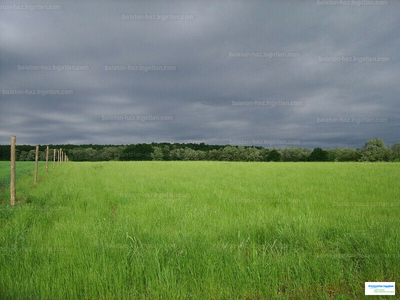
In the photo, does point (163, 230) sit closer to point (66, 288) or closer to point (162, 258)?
point (162, 258)

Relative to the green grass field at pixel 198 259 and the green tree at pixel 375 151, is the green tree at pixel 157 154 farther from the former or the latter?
the green grass field at pixel 198 259

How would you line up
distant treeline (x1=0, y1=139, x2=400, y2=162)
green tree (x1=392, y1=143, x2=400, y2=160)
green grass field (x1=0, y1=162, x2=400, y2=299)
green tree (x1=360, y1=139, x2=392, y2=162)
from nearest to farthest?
green grass field (x1=0, y1=162, x2=400, y2=299) → green tree (x1=392, y1=143, x2=400, y2=160) → green tree (x1=360, y1=139, x2=392, y2=162) → distant treeline (x1=0, y1=139, x2=400, y2=162)

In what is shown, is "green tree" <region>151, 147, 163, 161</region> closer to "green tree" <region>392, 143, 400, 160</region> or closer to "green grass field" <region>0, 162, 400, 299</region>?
"green tree" <region>392, 143, 400, 160</region>

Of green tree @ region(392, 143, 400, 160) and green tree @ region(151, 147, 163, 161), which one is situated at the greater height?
green tree @ region(392, 143, 400, 160)

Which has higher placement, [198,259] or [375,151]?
[375,151]

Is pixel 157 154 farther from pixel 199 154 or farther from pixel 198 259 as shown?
pixel 198 259

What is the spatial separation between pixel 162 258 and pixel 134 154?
99314 mm

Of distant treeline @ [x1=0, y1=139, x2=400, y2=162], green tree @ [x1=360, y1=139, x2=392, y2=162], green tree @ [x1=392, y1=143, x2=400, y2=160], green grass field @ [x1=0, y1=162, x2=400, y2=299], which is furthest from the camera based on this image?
distant treeline @ [x1=0, y1=139, x2=400, y2=162]

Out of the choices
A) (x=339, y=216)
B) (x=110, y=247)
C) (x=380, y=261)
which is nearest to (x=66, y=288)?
(x=110, y=247)

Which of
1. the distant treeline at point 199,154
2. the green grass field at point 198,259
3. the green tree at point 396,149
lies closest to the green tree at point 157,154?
the distant treeline at point 199,154

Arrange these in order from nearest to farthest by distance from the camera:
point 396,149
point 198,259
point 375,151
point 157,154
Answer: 1. point 198,259
2. point 396,149
3. point 375,151
4. point 157,154

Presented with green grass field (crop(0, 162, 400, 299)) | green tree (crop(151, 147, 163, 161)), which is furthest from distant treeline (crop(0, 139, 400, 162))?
green grass field (crop(0, 162, 400, 299))

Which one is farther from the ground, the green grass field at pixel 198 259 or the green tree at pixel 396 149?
the green tree at pixel 396 149

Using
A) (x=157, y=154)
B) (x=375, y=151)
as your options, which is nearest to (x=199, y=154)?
(x=157, y=154)
